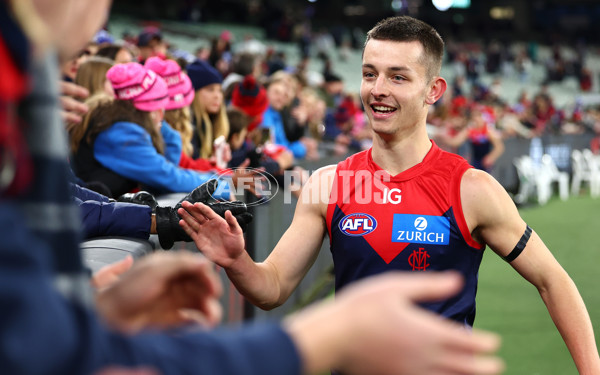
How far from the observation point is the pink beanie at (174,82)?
4855 mm

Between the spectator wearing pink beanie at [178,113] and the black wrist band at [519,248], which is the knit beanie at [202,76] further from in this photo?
the black wrist band at [519,248]

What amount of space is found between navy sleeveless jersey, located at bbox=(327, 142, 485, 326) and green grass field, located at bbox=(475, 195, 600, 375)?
120 inches

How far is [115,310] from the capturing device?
1190 millimetres

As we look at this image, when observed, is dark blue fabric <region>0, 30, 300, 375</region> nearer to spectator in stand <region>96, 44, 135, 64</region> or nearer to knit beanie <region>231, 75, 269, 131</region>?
spectator in stand <region>96, 44, 135, 64</region>

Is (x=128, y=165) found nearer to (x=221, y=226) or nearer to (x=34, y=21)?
(x=221, y=226)

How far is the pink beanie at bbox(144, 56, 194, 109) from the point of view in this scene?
4855mm

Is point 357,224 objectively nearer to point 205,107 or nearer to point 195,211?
point 195,211

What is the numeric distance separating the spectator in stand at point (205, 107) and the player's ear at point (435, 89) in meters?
2.67

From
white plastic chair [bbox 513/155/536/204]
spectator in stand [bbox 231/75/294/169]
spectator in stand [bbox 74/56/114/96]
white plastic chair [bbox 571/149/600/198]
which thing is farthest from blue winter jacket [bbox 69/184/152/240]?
white plastic chair [bbox 571/149/600/198]

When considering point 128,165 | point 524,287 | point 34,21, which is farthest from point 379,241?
point 524,287

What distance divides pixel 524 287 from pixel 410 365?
7.83 metres

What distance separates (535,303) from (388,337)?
280 inches

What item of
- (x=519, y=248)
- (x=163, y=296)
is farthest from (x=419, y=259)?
(x=163, y=296)

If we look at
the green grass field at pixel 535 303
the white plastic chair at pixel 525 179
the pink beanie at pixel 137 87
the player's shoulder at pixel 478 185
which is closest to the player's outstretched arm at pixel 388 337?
the player's shoulder at pixel 478 185
